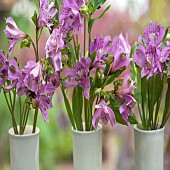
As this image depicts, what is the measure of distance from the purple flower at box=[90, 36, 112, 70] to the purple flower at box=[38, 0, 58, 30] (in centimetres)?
11

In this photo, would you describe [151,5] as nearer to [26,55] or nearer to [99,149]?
[26,55]

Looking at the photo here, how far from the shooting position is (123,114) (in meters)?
1.05

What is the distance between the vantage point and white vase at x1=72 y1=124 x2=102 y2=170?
110 centimetres

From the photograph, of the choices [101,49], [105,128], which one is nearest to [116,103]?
[101,49]

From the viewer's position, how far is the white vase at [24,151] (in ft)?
3.53

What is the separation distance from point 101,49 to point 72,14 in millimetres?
111

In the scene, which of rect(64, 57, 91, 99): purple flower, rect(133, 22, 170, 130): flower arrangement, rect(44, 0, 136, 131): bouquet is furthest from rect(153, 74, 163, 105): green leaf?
rect(64, 57, 91, 99): purple flower

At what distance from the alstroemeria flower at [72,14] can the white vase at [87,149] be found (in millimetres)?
265

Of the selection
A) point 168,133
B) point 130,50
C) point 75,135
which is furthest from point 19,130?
point 168,133

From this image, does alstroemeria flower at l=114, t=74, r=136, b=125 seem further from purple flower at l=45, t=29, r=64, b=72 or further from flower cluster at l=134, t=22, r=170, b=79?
purple flower at l=45, t=29, r=64, b=72

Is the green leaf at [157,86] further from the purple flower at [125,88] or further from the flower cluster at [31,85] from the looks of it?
the flower cluster at [31,85]

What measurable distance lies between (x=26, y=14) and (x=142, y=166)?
59cm

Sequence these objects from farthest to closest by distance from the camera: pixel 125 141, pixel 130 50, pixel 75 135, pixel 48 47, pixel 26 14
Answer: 1. pixel 125 141
2. pixel 26 14
3. pixel 130 50
4. pixel 75 135
5. pixel 48 47

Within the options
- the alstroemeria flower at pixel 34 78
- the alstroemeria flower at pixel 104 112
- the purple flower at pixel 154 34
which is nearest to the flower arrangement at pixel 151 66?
the purple flower at pixel 154 34
